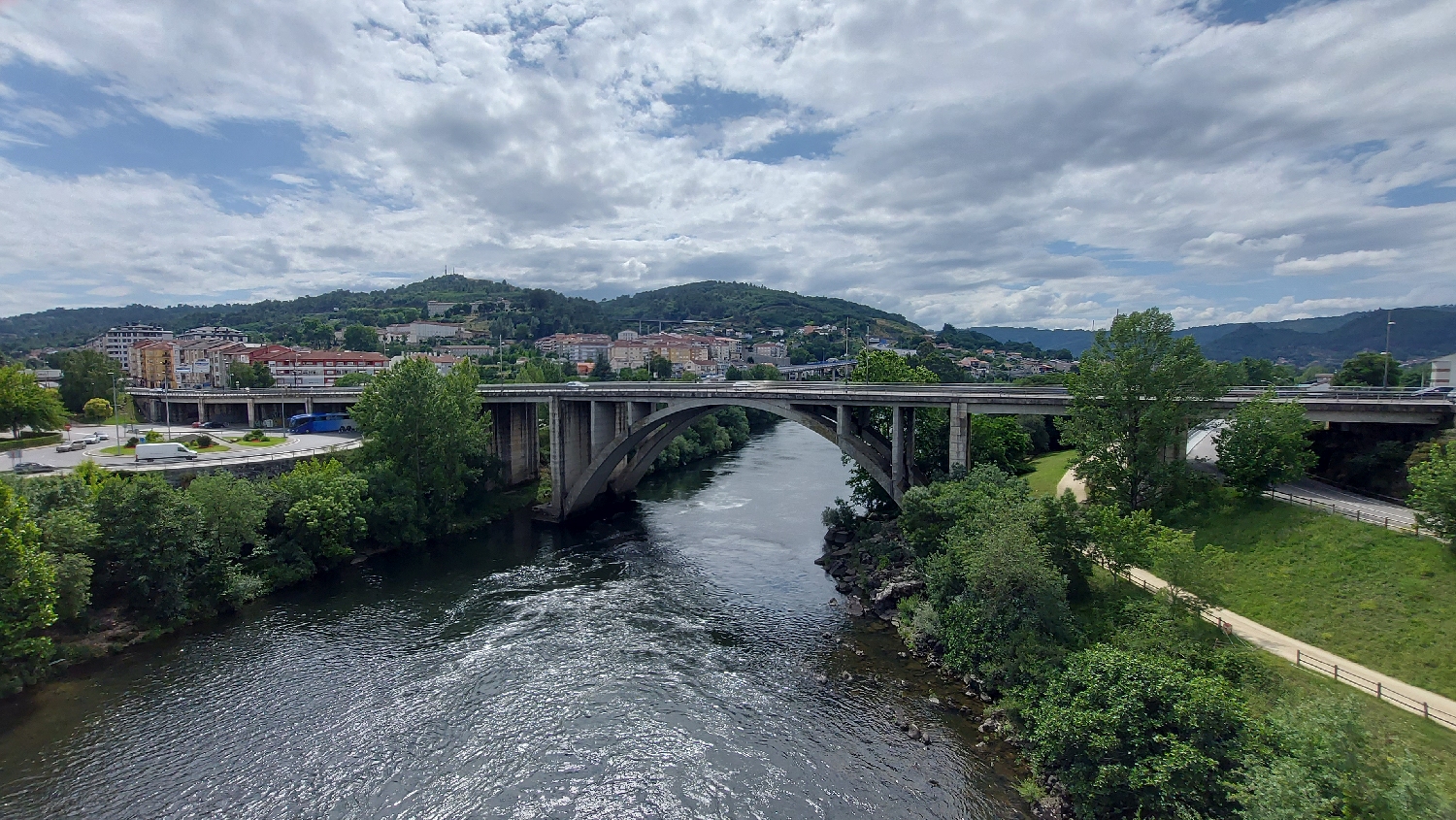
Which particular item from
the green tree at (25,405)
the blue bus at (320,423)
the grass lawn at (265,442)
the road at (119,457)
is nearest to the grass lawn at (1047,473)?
the road at (119,457)

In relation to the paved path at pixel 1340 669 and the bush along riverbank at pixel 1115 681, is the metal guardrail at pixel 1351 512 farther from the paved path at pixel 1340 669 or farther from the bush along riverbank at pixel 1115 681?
the paved path at pixel 1340 669

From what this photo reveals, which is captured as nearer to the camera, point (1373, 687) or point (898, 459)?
point (1373, 687)

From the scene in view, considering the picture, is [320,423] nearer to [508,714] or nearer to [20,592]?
[20,592]

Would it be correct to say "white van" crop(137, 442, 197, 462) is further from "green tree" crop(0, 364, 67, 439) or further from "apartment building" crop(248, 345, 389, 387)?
"apartment building" crop(248, 345, 389, 387)

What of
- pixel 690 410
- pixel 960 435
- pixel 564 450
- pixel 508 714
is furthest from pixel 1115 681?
pixel 564 450

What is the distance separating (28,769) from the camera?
1578 cm

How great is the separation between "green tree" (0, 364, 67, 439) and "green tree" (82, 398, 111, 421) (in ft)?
26.8

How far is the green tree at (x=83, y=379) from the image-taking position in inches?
2173

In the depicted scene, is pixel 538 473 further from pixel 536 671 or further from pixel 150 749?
pixel 150 749

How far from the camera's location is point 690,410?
1641 inches

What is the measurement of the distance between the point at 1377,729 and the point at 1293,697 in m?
1.30

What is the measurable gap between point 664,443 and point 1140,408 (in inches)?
1121

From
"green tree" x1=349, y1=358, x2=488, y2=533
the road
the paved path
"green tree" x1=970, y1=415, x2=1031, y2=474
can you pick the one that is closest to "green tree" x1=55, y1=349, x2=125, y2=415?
the road

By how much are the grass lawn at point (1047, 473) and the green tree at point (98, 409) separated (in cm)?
6590
